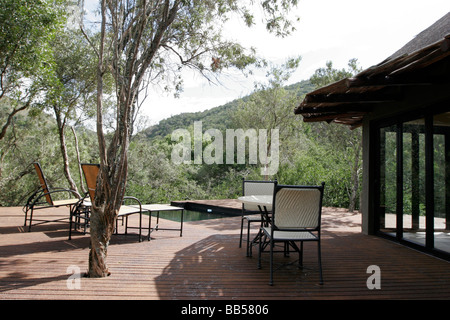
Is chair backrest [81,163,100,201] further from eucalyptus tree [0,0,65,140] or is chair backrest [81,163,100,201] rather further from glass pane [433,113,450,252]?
glass pane [433,113,450,252]

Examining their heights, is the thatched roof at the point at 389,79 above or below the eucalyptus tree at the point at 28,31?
below

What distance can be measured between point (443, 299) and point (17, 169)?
12.6 m

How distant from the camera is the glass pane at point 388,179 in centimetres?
478

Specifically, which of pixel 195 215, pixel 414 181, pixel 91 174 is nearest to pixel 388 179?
pixel 414 181

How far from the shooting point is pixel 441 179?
12.9ft

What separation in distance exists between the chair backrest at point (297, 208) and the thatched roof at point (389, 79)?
1.33 metres

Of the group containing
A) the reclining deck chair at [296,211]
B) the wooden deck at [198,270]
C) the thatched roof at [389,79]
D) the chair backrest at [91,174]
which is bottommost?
the wooden deck at [198,270]

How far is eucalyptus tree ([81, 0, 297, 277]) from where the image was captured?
275 centimetres

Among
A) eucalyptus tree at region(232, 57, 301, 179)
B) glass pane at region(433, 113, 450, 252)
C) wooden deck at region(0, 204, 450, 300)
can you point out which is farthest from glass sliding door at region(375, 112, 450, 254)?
eucalyptus tree at region(232, 57, 301, 179)

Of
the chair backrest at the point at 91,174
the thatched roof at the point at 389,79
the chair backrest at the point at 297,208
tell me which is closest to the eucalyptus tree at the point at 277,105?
the thatched roof at the point at 389,79

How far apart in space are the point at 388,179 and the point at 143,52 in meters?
4.08

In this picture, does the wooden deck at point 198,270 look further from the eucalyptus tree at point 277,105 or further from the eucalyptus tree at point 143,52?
the eucalyptus tree at point 277,105

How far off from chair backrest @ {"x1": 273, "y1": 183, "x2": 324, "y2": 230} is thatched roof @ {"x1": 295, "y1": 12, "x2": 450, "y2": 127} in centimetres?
133

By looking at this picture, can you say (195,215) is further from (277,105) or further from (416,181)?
(416,181)
